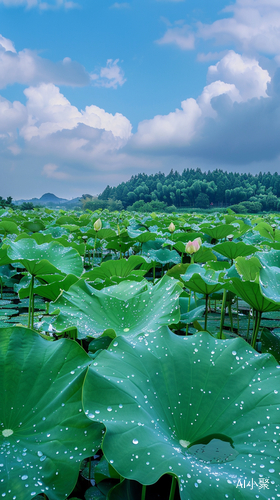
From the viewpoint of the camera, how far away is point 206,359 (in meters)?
0.88

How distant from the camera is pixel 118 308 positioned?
141 centimetres

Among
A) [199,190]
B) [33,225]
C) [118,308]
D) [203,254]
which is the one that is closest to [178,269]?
[203,254]

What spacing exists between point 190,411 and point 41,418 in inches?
15.1

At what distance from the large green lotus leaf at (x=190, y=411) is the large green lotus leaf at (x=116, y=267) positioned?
3.89 ft

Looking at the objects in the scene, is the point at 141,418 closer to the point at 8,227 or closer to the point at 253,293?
the point at 253,293

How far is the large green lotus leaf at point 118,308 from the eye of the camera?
1281mm

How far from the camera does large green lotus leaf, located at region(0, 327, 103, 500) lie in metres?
0.64

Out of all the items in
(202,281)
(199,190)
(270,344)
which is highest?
(199,190)

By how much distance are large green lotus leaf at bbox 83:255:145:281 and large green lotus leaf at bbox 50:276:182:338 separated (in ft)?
2.08

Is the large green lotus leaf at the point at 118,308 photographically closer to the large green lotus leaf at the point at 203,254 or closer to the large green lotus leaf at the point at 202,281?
the large green lotus leaf at the point at 202,281

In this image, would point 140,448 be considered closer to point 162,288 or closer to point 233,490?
point 233,490

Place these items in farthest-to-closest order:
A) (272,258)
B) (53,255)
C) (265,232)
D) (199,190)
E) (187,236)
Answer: (199,190)
(187,236)
(265,232)
(53,255)
(272,258)

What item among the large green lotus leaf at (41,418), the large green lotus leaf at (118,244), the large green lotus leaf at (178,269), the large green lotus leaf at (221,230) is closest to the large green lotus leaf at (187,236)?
the large green lotus leaf at (221,230)

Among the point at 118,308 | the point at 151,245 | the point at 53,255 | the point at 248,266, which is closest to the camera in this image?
the point at 248,266
